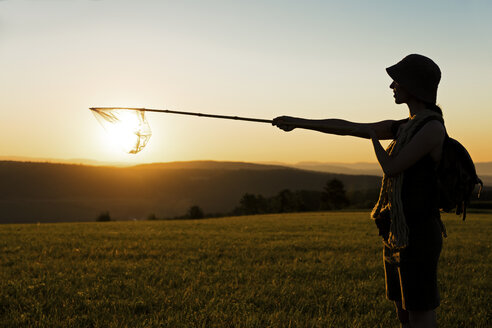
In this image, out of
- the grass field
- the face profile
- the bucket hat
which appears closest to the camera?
the bucket hat

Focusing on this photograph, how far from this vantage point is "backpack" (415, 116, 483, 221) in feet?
10.9

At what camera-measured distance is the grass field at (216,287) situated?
612 centimetres

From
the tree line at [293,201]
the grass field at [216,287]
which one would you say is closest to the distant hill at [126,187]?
the tree line at [293,201]

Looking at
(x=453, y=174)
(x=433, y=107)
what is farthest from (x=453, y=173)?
(x=433, y=107)

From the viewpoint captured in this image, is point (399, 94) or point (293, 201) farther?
point (293, 201)

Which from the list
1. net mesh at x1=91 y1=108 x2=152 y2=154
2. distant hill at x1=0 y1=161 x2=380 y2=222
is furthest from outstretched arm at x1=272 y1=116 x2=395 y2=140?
distant hill at x1=0 y1=161 x2=380 y2=222

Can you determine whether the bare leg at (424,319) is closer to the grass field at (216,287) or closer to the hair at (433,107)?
the hair at (433,107)

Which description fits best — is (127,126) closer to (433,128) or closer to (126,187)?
(433,128)

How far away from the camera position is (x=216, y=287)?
312 inches

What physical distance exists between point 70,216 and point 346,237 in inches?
3390

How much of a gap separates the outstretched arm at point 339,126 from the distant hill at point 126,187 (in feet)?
284

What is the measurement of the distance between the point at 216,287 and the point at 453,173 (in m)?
5.64

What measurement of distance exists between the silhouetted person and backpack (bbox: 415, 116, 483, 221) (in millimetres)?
56

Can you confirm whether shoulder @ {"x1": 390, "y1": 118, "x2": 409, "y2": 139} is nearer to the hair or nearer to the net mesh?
the hair
